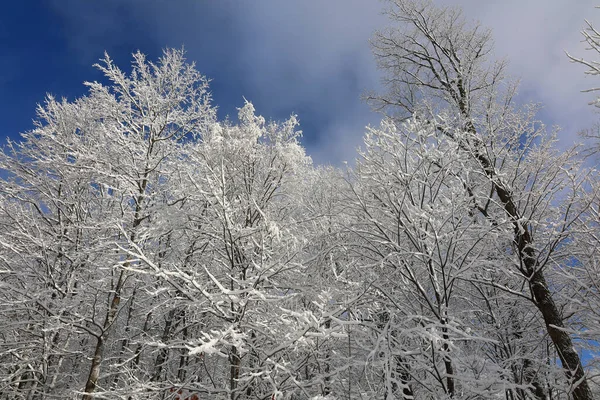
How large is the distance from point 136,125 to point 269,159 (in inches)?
124

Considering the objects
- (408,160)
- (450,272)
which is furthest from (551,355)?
(408,160)

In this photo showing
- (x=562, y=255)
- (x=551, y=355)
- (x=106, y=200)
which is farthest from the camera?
(x=106, y=200)

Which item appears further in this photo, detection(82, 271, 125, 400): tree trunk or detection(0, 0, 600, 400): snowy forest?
detection(82, 271, 125, 400): tree trunk

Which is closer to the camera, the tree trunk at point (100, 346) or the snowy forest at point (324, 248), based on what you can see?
the snowy forest at point (324, 248)

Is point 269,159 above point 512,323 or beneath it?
above

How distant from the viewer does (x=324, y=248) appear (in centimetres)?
461

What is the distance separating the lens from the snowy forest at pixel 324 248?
3.80m

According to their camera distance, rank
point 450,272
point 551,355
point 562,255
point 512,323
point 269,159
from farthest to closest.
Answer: point 269,159 < point 512,323 < point 551,355 < point 562,255 < point 450,272

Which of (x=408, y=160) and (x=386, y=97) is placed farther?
(x=386, y=97)

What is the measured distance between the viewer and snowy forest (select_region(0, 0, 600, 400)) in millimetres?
3799

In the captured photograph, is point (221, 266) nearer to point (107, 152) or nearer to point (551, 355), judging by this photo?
point (107, 152)

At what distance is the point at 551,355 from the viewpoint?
521 cm

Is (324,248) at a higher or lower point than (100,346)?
higher

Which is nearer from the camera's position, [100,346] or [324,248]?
[324,248]
